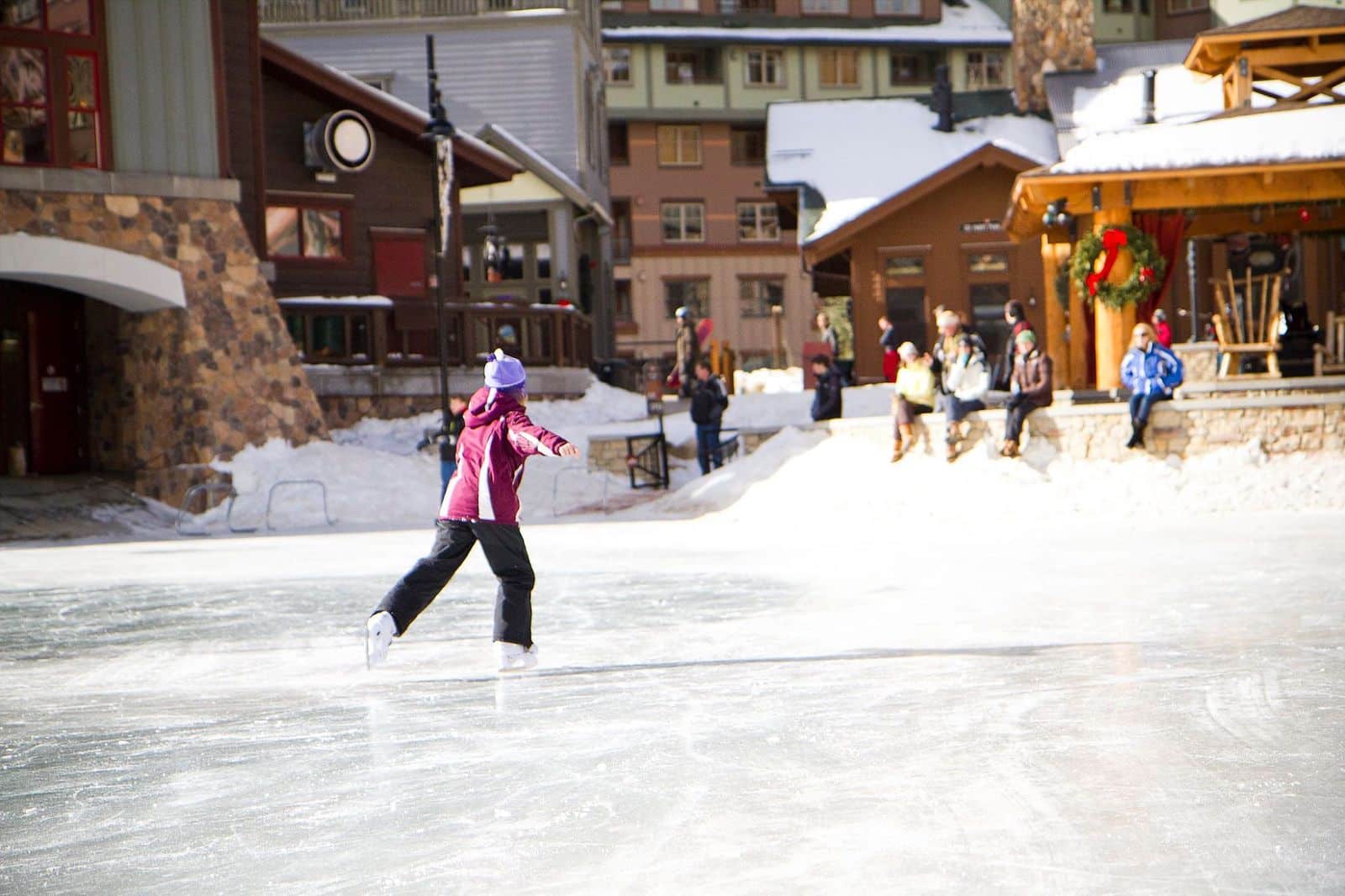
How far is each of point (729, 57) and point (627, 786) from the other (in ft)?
153

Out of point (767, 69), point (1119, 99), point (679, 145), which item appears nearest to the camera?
point (1119, 99)

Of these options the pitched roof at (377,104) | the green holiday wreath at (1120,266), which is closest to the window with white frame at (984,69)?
the pitched roof at (377,104)

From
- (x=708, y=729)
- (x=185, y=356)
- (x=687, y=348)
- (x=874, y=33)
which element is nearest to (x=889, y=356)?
(x=687, y=348)

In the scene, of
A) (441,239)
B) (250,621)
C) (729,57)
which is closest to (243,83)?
(441,239)

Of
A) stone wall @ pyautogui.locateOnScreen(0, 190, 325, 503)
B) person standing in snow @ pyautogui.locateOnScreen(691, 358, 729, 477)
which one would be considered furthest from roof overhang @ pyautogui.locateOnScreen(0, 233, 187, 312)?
person standing in snow @ pyautogui.locateOnScreen(691, 358, 729, 477)

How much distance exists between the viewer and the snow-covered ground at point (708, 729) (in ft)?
12.7

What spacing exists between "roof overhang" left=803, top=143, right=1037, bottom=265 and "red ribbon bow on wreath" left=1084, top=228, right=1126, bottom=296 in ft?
40.5

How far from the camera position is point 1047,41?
32.6 metres

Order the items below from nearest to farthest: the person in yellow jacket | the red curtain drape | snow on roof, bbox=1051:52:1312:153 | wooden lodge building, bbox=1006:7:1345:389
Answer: the person in yellow jacket
wooden lodge building, bbox=1006:7:1345:389
the red curtain drape
snow on roof, bbox=1051:52:1312:153

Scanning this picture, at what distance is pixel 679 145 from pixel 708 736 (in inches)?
1783

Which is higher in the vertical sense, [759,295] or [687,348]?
[759,295]

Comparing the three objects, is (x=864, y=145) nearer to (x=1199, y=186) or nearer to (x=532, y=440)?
(x=1199, y=186)

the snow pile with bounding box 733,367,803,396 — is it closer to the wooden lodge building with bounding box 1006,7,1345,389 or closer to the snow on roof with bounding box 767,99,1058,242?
the snow on roof with bounding box 767,99,1058,242

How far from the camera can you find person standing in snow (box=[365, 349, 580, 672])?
22.7 feet
